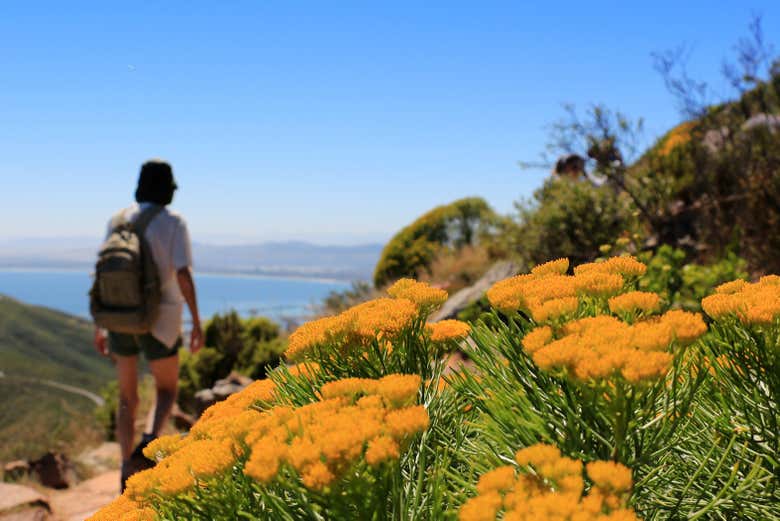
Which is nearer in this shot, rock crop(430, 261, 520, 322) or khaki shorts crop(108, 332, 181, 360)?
khaki shorts crop(108, 332, 181, 360)

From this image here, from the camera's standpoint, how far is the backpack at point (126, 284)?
5.30m

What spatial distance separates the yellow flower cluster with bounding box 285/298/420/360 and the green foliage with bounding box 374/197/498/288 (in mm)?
14631

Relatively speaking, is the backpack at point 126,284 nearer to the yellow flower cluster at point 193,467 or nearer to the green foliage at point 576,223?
the yellow flower cluster at point 193,467

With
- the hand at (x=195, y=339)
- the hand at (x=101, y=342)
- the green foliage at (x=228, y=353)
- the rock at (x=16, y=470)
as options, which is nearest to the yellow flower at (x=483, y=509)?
the hand at (x=195, y=339)

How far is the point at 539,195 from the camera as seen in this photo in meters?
10.8

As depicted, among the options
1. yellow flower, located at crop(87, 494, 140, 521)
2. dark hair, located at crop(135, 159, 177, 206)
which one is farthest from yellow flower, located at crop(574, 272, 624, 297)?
dark hair, located at crop(135, 159, 177, 206)

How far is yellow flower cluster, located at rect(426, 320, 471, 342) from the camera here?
155cm

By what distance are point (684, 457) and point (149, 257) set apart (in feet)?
16.8

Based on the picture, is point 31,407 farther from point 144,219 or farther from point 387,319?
point 387,319

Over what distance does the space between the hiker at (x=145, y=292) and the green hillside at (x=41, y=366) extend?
30.4 metres

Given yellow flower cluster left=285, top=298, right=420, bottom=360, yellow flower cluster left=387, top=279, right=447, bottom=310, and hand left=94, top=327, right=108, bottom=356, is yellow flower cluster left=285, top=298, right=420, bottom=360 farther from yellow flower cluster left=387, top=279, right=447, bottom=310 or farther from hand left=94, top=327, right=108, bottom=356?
hand left=94, top=327, right=108, bottom=356

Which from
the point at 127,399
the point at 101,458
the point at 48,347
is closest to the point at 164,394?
the point at 127,399

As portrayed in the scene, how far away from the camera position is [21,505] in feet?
18.3

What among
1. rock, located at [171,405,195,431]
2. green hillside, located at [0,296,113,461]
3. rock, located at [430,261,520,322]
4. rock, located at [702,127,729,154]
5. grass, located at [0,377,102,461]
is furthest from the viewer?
green hillside, located at [0,296,113,461]
